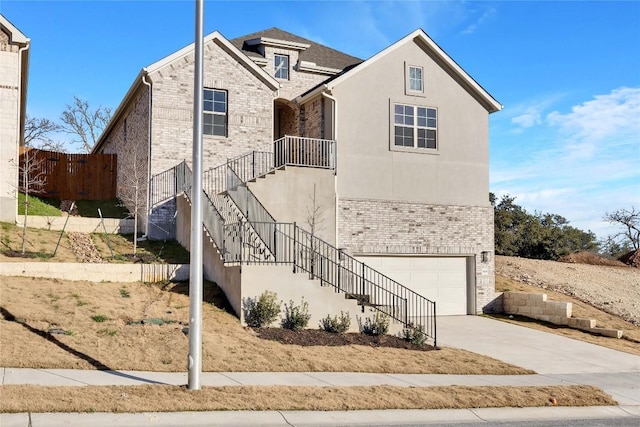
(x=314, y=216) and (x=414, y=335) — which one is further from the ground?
(x=314, y=216)

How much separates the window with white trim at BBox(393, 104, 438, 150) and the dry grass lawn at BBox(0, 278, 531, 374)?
9.70 m

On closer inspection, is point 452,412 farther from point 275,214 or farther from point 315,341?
point 275,214

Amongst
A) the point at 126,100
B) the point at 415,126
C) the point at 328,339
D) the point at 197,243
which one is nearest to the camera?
the point at 197,243

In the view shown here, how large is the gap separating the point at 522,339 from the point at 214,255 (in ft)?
29.2

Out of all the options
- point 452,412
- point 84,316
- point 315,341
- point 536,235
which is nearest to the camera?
point 452,412

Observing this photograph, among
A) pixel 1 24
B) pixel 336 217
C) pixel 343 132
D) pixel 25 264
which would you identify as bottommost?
pixel 25 264

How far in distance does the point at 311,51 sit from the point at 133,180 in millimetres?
10166

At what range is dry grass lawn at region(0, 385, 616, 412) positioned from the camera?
356 inches

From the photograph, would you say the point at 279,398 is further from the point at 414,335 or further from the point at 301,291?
the point at 414,335

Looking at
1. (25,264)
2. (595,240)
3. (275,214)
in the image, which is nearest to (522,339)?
(275,214)

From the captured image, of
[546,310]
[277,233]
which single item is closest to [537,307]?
[546,310]

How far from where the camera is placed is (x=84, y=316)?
13.9m

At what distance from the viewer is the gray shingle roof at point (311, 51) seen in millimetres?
27828

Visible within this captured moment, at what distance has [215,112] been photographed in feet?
75.8
